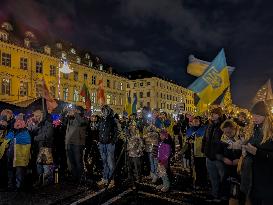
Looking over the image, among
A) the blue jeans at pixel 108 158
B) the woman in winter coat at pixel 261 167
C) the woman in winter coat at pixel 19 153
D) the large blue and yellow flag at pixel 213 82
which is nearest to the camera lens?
the woman in winter coat at pixel 261 167

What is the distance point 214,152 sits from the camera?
286 inches

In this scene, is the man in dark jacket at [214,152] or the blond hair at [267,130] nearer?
the blond hair at [267,130]

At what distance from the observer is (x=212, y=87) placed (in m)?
10.1

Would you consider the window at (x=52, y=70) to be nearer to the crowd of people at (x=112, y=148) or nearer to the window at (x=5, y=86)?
the window at (x=5, y=86)

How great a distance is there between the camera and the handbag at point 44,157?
8867 millimetres

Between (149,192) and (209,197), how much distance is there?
1.46 m

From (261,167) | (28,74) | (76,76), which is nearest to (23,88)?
(28,74)

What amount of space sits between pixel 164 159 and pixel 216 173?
150 centimetres

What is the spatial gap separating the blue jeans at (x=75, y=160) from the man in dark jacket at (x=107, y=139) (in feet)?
2.42

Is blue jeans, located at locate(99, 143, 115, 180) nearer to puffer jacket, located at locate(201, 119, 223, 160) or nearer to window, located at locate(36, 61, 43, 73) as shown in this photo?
puffer jacket, located at locate(201, 119, 223, 160)

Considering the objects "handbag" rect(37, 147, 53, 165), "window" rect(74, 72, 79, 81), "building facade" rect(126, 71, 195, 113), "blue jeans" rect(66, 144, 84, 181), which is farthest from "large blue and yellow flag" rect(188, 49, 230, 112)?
"building facade" rect(126, 71, 195, 113)

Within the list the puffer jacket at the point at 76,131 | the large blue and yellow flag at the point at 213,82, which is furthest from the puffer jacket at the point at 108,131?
the large blue and yellow flag at the point at 213,82

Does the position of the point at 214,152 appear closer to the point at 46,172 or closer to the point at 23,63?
the point at 46,172

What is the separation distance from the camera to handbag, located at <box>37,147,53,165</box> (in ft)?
29.1
